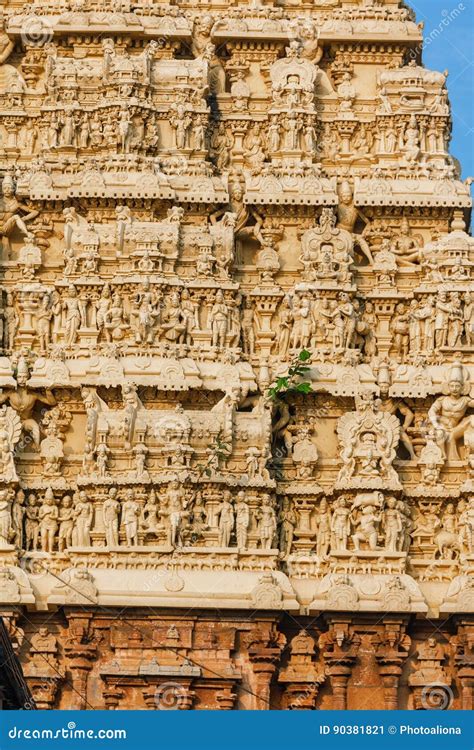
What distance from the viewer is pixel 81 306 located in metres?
52.5

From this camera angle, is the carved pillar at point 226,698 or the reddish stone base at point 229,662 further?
the reddish stone base at point 229,662

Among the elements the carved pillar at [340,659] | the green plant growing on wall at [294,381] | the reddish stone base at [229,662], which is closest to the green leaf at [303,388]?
the green plant growing on wall at [294,381]

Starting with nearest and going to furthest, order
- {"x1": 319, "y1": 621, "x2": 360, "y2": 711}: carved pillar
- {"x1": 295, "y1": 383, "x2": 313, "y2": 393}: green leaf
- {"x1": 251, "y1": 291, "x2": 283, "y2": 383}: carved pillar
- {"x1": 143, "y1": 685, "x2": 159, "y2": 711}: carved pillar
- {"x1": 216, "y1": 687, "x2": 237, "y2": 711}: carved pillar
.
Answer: {"x1": 143, "y1": 685, "x2": 159, "y2": 711}: carved pillar < {"x1": 216, "y1": 687, "x2": 237, "y2": 711}: carved pillar < {"x1": 319, "y1": 621, "x2": 360, "y2": 711}: carved pillar < {"x1": 295, "y1": 383, "x2": 313, "y2": 393}: green leaf < {"x1": 251, "y1": 291, "x2": 283, "y2": 383}: carved pillar

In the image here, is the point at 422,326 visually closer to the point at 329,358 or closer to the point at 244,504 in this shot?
the point at 329,358

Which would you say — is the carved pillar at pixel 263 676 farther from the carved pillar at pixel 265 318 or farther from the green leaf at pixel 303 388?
the carved pillar at pixel 265 318

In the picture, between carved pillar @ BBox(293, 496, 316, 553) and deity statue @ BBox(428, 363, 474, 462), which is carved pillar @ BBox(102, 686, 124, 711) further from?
deity statue @ BBox(428, 363, 474, 462)

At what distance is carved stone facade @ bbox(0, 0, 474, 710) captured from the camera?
4869cm

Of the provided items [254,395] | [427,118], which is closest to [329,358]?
[254,395]

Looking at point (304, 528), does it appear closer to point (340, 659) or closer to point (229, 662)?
point (340, 659)

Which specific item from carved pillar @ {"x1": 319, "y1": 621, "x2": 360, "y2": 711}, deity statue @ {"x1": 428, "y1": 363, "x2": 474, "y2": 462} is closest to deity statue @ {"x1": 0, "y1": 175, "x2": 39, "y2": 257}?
deity statue @ {"x1": 428, "y1": 363, "x2": 474, "y2": 462}

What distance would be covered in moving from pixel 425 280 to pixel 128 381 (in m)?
5.90

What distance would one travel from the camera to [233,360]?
51.8 meters

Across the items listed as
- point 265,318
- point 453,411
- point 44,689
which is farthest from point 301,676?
point 265,318

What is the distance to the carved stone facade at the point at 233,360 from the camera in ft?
160
